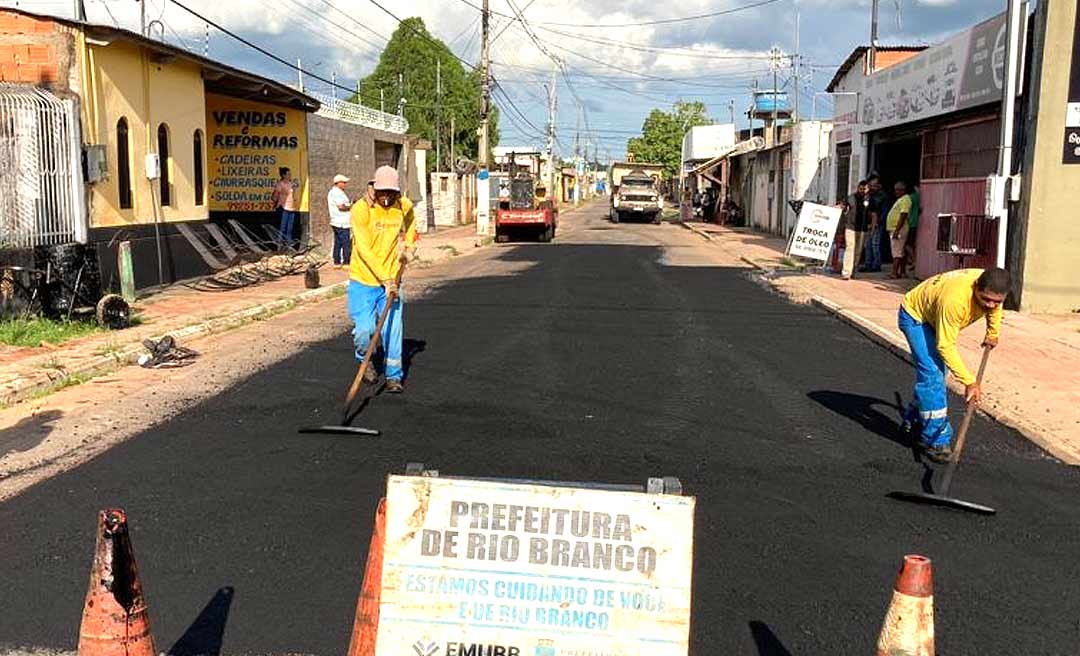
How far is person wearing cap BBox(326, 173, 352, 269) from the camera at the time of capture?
18047 mm

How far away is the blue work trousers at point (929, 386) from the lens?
634 centimetres

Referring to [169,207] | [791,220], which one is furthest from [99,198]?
[791,220]

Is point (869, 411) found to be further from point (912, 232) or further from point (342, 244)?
point (342, 244)

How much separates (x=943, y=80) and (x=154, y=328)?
13553 millimetres

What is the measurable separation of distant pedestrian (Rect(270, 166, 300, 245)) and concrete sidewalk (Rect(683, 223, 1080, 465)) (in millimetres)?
9989

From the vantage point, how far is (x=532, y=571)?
2.99 meters

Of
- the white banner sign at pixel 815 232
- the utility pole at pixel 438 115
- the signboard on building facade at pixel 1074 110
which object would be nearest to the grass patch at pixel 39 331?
the signboard on building facade at pixel 1074 110

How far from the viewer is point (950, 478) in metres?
5.69

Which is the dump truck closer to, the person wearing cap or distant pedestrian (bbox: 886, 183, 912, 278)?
the person wearing cap

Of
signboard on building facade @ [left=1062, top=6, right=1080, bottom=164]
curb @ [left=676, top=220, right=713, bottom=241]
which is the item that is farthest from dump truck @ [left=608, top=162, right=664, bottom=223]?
signboard on building facade @ [left=1062, top=6, right=1080, bottom=164]

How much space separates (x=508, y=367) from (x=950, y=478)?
176 inches

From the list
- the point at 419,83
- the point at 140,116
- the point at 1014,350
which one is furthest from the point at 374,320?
the point at 419,83

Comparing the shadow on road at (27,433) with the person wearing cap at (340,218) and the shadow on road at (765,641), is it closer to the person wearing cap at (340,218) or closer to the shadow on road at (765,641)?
the shadow on road at (765,641)

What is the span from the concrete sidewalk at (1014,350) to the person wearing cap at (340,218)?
8.12 m
